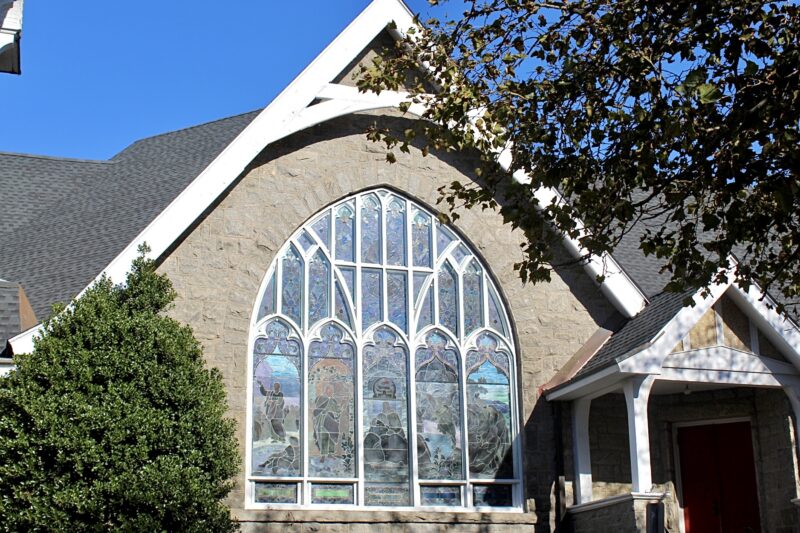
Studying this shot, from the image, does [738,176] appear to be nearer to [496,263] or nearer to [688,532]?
[496,263]

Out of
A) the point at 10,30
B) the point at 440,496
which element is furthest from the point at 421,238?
the point at 10,30

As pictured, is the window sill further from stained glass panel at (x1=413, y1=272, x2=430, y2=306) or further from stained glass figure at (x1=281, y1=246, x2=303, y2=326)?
stained glass panel at (x1=413, y1=272, x2=430, y2=306)

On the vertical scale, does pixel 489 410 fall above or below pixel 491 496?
above

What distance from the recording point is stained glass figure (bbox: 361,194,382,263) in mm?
15922

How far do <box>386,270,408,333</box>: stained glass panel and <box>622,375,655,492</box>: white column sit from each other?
3.14 m

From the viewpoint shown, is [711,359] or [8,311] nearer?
[8,311]

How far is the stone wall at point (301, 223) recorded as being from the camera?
14625 millimetres

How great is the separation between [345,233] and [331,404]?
7.88 feet

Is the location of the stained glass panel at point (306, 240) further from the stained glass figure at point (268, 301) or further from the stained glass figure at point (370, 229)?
the stained glass figure at point (370, 229)

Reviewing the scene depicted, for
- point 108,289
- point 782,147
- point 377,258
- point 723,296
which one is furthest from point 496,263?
point 782,147

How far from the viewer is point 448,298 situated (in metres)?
16.2

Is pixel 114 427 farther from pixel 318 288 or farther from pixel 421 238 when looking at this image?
pixel 421 238

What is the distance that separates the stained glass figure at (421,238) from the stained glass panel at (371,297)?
0.67 metres

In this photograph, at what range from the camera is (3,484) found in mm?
11500
